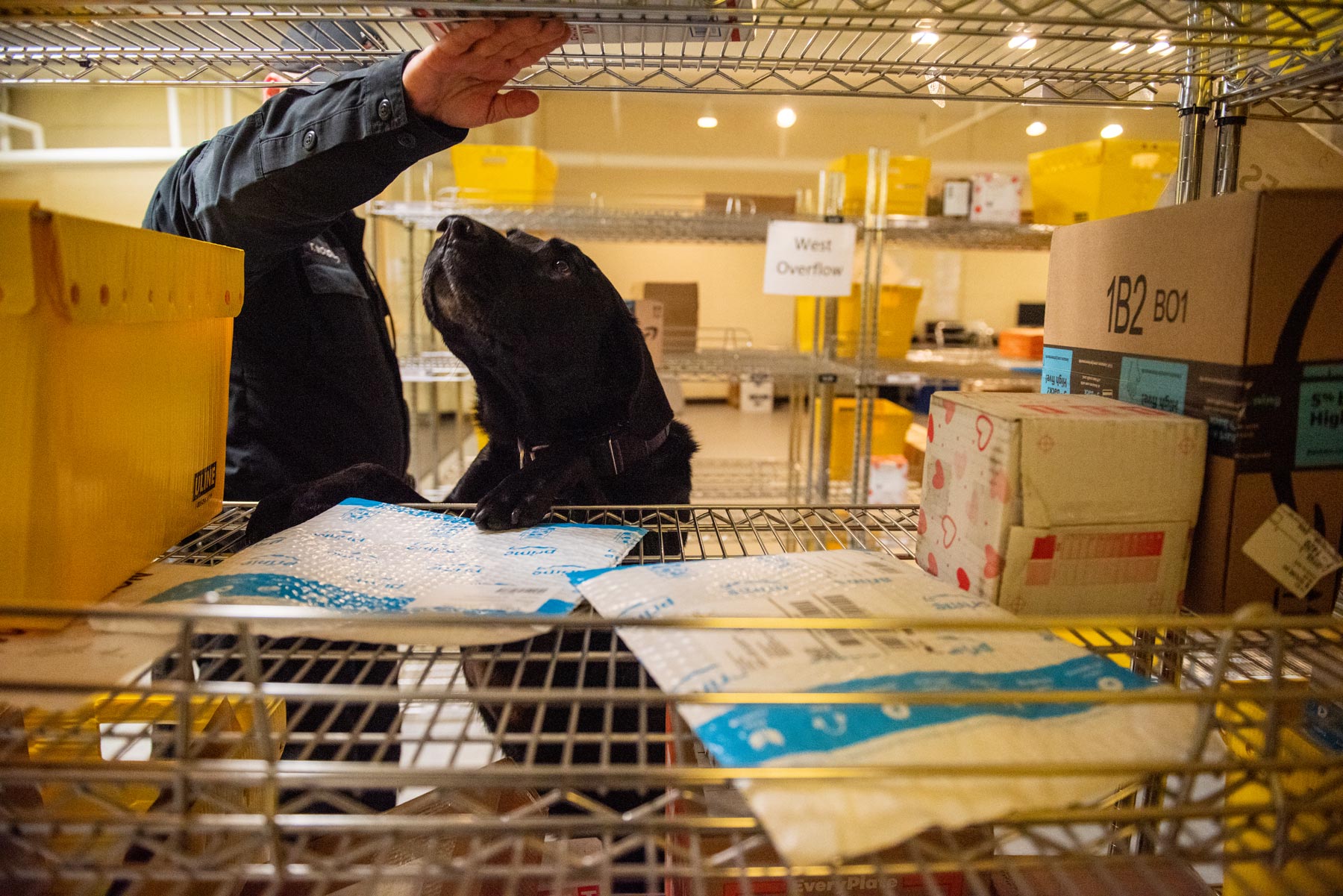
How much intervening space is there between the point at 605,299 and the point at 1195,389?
0.71m

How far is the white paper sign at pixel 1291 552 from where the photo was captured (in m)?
0.56

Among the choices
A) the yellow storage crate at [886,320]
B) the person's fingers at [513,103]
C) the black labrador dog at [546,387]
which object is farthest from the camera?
the yellow storage crate at [886,320]

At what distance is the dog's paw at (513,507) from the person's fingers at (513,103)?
1.27ft

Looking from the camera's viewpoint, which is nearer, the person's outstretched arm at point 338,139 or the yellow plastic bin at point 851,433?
the person's outstretched arm at point 338,139

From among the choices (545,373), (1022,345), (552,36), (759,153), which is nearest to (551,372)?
(545,373)

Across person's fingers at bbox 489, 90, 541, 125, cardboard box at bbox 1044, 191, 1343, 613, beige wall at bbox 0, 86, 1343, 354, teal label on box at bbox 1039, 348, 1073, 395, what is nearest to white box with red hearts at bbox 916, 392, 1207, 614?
Answer: cardboard box at bbox 1044, 191, 1343, 613

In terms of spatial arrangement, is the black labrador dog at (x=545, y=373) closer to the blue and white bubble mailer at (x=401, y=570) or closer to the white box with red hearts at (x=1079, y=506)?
the blue and white bubble mailer at (x=401, y=570)

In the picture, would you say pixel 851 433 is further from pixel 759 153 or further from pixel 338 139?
pixel 759 153

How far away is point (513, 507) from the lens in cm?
77

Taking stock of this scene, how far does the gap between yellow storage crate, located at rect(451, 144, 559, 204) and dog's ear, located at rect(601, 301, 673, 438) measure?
5.08ft

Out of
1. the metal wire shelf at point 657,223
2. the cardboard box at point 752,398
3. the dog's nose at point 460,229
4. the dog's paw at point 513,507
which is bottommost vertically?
the cardboard box at point 752,398

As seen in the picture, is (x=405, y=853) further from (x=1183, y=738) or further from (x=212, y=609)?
(x=1183, y=738)

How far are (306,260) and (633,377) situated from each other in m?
0.61

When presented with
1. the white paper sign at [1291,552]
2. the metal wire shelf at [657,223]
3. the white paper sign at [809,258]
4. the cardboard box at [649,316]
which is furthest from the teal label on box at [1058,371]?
the metal wire shelf at [657,223]
